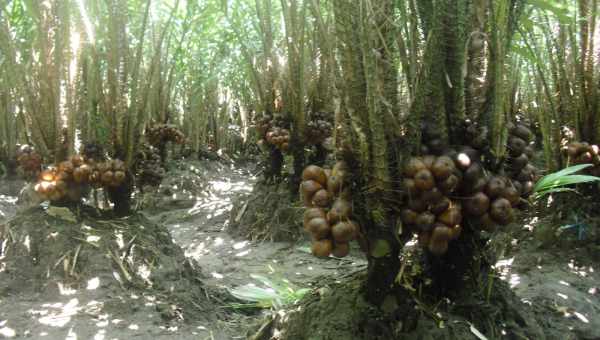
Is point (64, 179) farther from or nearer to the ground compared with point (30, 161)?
nearer to the ground

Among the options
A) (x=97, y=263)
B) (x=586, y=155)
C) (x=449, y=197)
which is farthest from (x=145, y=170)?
(x=586, y=155)

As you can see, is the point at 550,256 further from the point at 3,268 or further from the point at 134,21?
the point at 134,21

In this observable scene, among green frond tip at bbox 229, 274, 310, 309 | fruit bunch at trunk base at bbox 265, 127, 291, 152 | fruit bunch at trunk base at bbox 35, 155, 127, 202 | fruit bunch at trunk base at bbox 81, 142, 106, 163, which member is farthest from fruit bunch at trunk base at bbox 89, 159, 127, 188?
fruit bunch at trunk base at bbox 265, 127, 291, 152

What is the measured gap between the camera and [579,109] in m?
4.28

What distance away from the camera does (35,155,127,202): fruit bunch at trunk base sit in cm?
390

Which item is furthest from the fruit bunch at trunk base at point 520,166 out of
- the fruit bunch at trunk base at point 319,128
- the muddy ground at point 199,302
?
the fruit bunch at trunk base at point 319,128

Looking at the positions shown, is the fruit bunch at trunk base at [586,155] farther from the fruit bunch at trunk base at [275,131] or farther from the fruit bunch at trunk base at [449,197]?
the fruit bunch at trunk base at [275,131]

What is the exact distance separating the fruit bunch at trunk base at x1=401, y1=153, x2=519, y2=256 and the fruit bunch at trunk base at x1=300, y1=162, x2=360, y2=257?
227 mm

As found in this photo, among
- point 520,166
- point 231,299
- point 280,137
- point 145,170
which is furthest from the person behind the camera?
point 280,137

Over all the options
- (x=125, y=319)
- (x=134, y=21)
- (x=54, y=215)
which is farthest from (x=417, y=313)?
(x=134, y=21)

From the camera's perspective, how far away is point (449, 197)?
2.09 metres

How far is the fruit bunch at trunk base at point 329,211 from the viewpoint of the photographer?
2021mm

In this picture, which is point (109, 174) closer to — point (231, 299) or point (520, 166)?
point (231, 299)

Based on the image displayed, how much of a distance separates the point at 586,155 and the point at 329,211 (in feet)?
9.35
